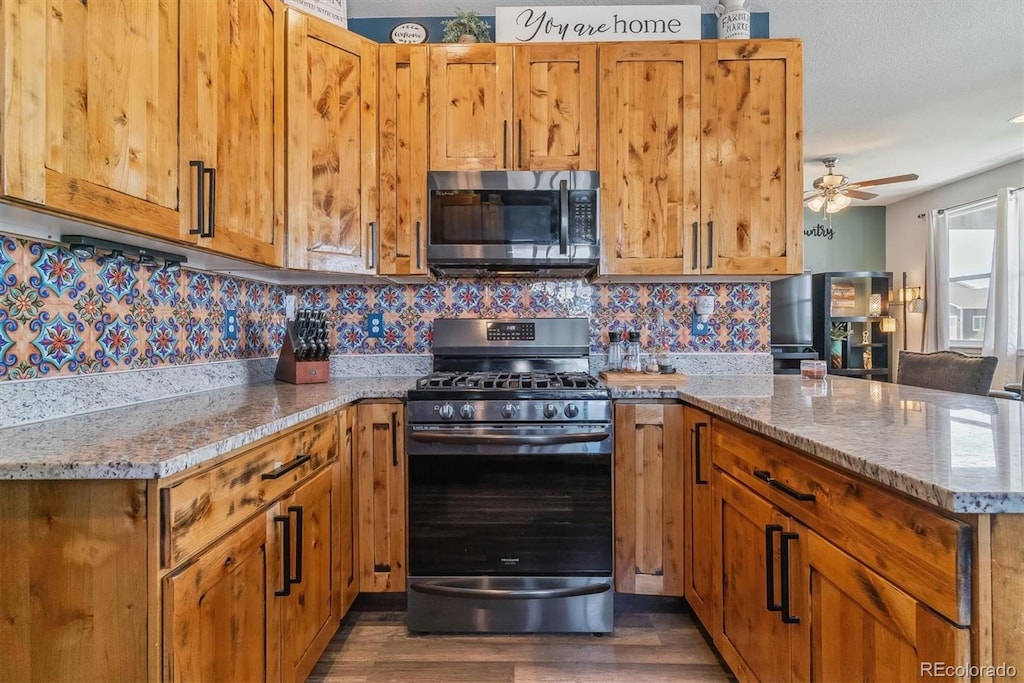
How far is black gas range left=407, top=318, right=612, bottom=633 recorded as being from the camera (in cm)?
189

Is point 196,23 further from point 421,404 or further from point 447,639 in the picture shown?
point 447,639

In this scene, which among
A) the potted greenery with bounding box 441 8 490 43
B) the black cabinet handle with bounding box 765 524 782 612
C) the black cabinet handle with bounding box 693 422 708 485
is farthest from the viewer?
the potted greenery with bounding box 441 8 490 43

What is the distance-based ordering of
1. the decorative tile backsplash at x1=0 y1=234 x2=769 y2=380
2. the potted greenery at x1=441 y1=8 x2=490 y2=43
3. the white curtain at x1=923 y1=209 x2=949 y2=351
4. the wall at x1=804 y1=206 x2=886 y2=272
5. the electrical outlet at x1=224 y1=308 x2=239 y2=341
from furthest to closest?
1. the wall at x1=804 y1=206 x2=886 y2=272
2. the white curtain at x1=923 y1=209 x2=949 y2=351
3. the potted greenery at x1=441 y1=8 x2=490 y2=43
4. the electrical outlet at x1=224 y1=308 x2=239 y2=341
5. the decorative tile backsplash at x1=0 y1=234 x2=769 y2=380

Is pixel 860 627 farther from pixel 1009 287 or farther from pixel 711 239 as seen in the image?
pixel 1009 287

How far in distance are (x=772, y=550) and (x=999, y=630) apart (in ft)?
1.77

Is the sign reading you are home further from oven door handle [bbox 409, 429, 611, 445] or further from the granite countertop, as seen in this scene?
oven door handle [bbox 409, 429, 611, 445]

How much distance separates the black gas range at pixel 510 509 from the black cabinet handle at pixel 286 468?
489 millimetres

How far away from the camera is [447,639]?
1908 mm

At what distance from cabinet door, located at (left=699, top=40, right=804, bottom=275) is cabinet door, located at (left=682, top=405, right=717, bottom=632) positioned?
80 centimetres

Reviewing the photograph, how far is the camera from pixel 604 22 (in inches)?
92.0

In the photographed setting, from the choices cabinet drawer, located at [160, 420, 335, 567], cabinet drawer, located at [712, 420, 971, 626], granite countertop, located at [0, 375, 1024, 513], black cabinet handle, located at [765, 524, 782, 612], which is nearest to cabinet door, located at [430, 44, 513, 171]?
granite countertop, located at [0, 375, 1024, 513]

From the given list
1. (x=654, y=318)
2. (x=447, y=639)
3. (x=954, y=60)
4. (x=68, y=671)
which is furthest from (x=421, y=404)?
(x=954, y=60)

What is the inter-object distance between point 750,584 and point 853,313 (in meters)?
6.12

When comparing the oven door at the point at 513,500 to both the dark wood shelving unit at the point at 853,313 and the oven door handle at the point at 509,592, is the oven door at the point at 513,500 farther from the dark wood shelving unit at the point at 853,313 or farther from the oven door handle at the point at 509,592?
the dark wood shelving unit at the point at 853,313
